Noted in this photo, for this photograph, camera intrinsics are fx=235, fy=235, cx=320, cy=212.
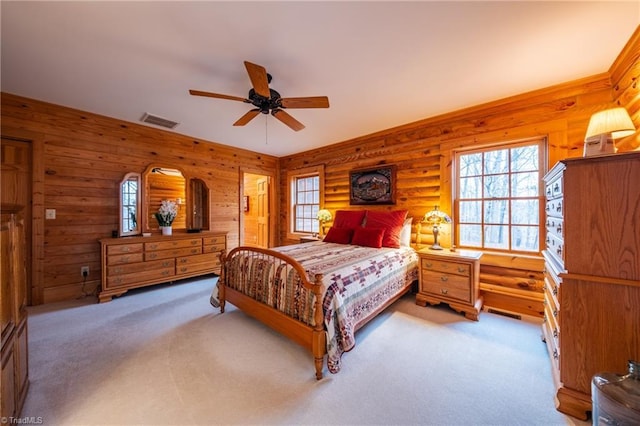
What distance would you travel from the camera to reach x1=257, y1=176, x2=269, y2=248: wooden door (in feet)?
18.7

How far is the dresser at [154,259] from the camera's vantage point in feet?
10.3

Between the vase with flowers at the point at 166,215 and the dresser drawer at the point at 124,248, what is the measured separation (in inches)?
18.2

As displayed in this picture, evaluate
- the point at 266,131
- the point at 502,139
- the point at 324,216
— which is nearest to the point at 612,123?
the point at 502,139

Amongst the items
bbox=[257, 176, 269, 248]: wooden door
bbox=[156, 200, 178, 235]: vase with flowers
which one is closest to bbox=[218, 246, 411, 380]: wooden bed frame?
bbox=[156, 200, 178, 235]: vase with flowers

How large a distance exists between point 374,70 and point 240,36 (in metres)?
1.22

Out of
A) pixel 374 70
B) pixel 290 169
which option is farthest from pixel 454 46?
pixel 290 169

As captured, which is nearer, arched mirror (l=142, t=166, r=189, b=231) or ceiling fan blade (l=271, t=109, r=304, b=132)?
ceiling fan blade (l=271, t=109, r=304, b=132)

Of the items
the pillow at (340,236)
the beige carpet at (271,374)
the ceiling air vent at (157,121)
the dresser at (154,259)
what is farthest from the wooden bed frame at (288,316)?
the ceiling air vent at (157,121)

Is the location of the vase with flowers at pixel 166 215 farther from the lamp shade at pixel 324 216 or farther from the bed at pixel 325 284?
the lamp shade at pixel 324 216

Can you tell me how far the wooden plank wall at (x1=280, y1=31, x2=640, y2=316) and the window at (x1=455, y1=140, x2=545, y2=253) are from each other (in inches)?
6.3

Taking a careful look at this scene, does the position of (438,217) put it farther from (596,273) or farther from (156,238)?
(156,238)

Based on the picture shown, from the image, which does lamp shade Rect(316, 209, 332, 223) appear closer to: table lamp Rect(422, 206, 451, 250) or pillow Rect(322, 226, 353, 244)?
pillow Rect(322, 226, 353, 244)

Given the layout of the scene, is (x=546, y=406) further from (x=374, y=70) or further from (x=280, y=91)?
(x=280, y=91)

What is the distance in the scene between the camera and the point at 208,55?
202 centimetres
